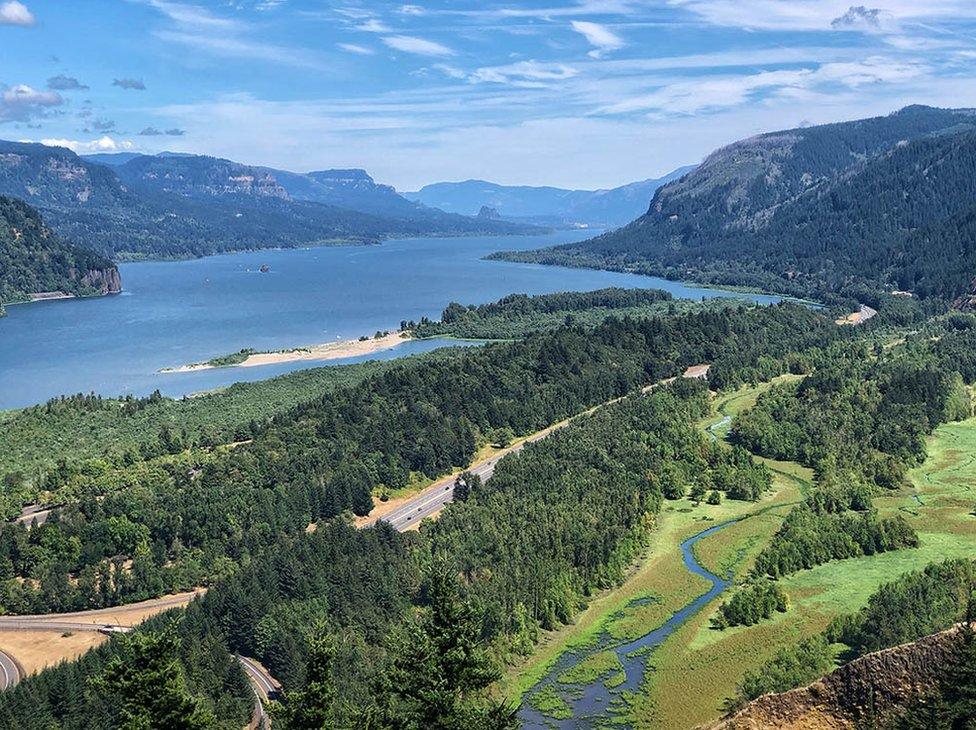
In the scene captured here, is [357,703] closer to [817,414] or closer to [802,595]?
[802,595]

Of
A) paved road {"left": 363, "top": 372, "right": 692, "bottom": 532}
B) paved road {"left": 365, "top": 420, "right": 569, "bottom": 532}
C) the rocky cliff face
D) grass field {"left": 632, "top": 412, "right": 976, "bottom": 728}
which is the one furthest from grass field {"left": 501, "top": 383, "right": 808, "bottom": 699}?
the rocky cliff face

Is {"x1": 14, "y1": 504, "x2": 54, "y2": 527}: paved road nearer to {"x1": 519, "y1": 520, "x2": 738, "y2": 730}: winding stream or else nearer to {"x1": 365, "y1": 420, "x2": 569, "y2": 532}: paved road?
{"x1": 365, "y1": 420, "x2": 569, "y2": 532}: paved road

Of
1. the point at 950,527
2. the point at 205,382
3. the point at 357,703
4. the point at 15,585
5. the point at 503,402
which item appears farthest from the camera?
the point at 205,382

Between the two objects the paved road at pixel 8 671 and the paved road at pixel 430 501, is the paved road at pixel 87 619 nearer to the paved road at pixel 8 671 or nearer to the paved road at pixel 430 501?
the paved road at pixel 8 671

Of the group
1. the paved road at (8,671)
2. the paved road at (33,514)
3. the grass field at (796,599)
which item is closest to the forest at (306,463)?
the paved road at (33,514)

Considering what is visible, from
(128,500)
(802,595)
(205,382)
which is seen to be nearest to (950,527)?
(802,595)

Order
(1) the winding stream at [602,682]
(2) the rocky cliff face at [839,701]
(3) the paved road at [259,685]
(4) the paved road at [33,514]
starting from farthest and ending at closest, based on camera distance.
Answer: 1. (4) the paved road at [33,514]
2. (1) the winding stream at [602,682]
3. (3) the paved road at [259,685]
4. (2) the rocky cliff face at [839,701]
